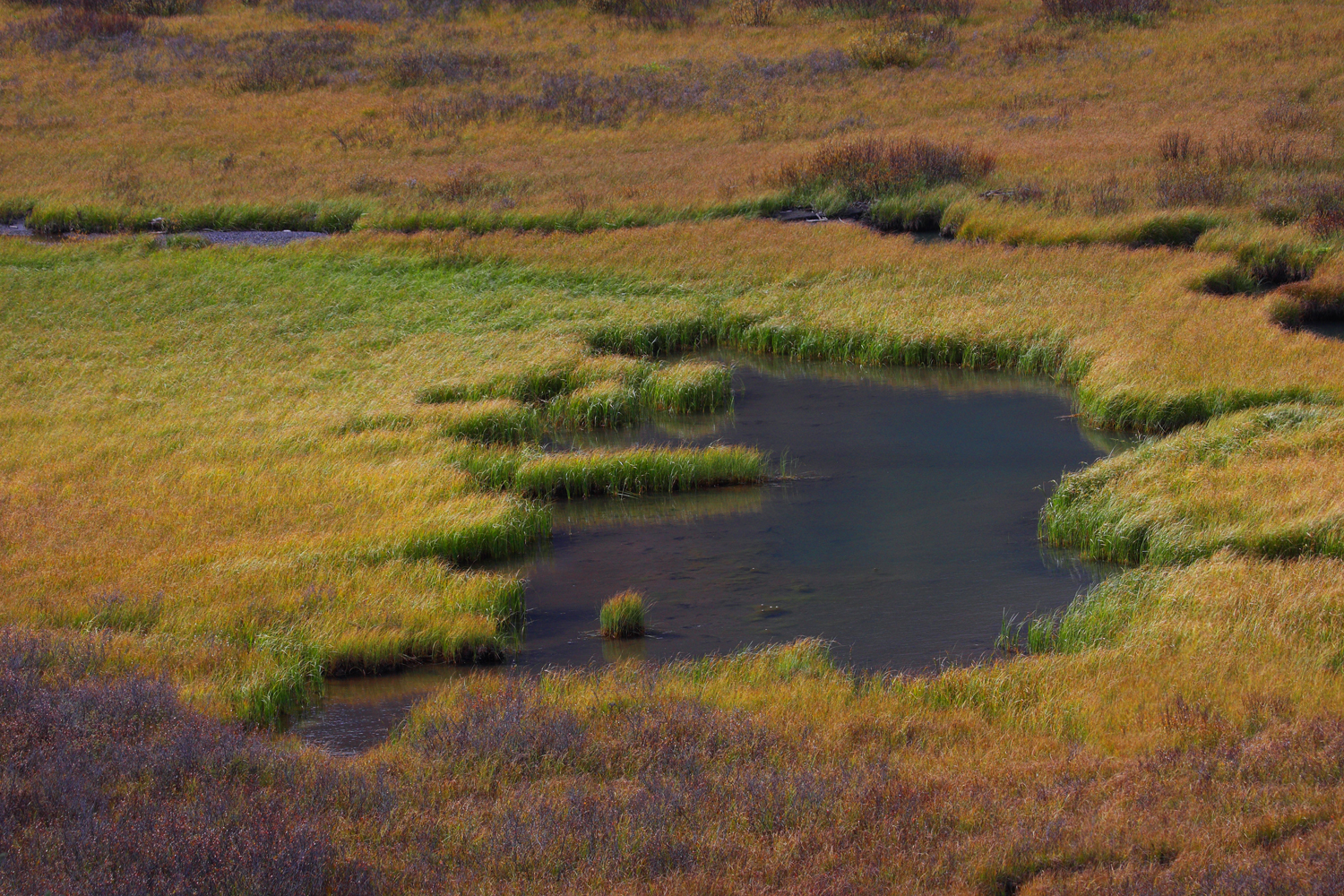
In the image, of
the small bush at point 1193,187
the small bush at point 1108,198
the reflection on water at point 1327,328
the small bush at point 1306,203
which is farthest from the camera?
the small bush at point 1108,198

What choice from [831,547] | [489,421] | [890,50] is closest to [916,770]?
[831,547]

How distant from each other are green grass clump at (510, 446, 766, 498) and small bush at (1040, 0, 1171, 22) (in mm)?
40479

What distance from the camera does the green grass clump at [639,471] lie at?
15492 millimetres

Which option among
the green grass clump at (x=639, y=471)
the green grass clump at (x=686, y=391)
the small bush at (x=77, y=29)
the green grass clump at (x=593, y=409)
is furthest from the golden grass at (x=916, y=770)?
the small bush at (x=77, y=29)

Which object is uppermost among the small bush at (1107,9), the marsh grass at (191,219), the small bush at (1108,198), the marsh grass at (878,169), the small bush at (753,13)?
the small bush at (753,13)

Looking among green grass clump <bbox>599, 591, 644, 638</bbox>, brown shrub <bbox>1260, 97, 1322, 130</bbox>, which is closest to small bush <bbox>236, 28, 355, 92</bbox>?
brown shrub <bbox>1260, 97, 1322, 130</bbox>

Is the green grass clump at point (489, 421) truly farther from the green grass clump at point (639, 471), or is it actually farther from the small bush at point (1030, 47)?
the small bush at point (1030, 47)

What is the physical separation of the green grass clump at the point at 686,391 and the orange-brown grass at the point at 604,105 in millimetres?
13026

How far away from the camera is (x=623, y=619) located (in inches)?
433

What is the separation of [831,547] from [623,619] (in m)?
3.26

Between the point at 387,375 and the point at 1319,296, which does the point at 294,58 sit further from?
the point at 1319,296

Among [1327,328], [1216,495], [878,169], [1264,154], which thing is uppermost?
[1264,154]

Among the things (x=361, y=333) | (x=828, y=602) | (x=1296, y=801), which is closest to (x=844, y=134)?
(x=361, y=333)

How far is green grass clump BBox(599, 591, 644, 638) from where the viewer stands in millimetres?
11000
